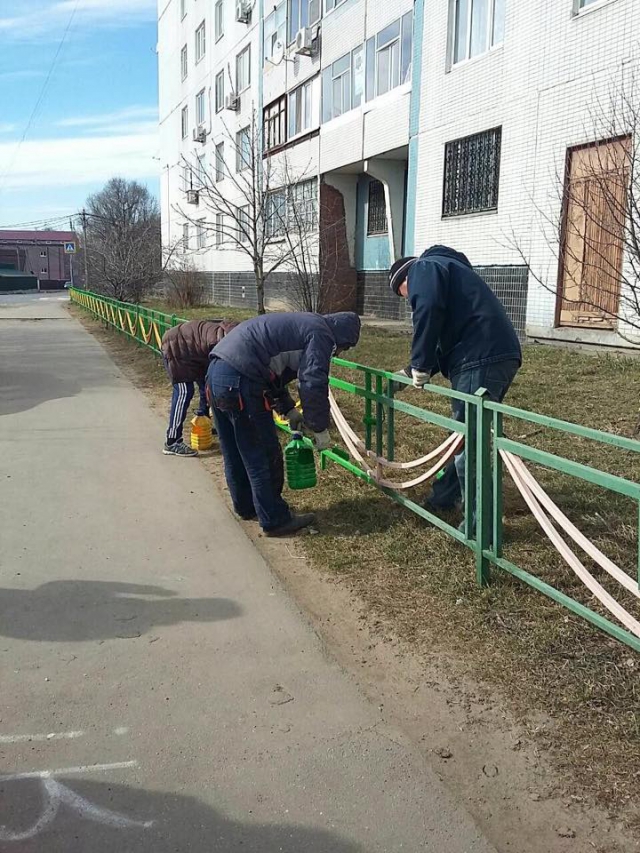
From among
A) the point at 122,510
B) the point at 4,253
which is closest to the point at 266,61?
the point at 122,510

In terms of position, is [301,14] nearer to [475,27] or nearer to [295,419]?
[475,27]

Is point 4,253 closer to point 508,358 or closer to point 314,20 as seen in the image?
point 314,20

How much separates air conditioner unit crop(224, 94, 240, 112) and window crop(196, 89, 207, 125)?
183 inches

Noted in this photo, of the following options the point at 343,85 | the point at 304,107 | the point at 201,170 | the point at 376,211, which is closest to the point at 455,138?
the point at 376,211

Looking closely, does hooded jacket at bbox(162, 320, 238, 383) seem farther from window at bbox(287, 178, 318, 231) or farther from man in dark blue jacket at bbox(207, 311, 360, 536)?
window at bbox(287, 178, 318, 231)

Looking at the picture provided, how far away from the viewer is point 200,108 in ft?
117

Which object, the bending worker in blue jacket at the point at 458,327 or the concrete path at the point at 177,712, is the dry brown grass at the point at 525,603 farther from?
the bending worker in blue jacket at the point at 458,327

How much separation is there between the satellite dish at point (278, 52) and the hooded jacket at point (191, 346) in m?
21.6

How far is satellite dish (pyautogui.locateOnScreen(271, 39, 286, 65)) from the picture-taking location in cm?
2461

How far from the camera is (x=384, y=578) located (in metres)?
4.11

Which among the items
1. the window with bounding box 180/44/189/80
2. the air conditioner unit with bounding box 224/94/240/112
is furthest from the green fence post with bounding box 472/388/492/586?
the window with bounding box 180/44/189/80

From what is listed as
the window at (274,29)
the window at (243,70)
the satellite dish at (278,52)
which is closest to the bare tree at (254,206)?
the window at (243,70)

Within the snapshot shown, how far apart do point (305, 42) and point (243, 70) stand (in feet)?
26.1

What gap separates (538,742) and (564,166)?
11317mm
